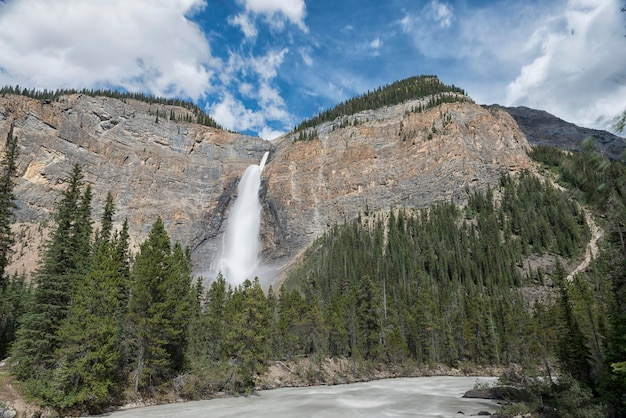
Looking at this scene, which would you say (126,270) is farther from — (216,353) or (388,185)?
(388,185)

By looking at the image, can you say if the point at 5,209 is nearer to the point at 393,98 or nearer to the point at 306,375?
the point at 306,375

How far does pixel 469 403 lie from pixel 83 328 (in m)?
26.9

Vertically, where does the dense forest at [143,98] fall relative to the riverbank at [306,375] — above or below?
above

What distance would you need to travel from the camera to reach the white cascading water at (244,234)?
121m

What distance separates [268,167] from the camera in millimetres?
146125

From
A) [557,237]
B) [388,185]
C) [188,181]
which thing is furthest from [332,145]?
[557,237]

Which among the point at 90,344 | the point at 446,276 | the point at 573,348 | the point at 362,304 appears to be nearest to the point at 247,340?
the point at 90,344

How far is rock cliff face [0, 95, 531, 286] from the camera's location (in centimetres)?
Result: 12006

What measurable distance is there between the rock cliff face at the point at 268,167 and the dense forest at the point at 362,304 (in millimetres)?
11046

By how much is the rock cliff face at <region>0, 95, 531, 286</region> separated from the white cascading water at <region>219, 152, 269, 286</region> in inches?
136

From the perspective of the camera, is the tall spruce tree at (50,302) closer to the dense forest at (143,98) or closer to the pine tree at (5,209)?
the pine tree at (5,209)

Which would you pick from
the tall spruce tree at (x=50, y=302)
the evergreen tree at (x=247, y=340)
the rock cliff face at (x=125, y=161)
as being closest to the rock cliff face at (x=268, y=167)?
the rock cliff face at (x=125, y=161)

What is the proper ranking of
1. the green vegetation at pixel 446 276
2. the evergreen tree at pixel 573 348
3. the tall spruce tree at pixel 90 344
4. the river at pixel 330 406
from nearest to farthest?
1. the tall spruce tree at pixel 90 344
2. the river at pixel 330 406
3. the evergreen tree at pixel 573 348
4. the green vegetation at pixel 446 276

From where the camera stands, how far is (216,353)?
51625 mm
